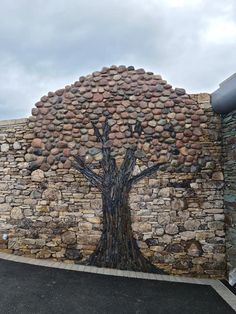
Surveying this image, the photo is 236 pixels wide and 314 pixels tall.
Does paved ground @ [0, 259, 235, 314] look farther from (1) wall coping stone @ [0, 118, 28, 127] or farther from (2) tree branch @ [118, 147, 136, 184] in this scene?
(1) wall coping stone @ [0, 118, 28, 127]

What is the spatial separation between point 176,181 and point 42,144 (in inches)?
116

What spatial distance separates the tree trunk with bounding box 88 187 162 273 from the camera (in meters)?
5.30

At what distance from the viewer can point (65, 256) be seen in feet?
18.2

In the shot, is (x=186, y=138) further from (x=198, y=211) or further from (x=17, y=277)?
(x=17, y=277)

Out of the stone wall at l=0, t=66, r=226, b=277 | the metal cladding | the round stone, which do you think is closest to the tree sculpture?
the stone wall at l=0, t=66, r=226, b=277

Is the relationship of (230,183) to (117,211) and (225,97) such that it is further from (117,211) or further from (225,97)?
(117,211)

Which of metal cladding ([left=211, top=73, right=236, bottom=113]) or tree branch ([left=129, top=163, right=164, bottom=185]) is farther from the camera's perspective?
tree branch ([left=129, top=163, right=164, bottom=185])

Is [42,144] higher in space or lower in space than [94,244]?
higher

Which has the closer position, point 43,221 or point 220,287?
point 220,287

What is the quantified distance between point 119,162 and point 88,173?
0.69 metres

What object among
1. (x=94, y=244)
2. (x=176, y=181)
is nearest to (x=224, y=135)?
(x=176, y=181)

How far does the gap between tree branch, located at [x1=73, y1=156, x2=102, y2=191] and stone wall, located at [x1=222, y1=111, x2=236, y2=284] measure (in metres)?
2.51

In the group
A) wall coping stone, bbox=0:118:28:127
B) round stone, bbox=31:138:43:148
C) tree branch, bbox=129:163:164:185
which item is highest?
wall coping stone, bbox=0:118:28:127

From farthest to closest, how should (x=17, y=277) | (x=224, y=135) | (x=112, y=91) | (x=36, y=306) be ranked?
(x=112, y=91) < (x=224, y=135) < (x=17, y=277) < (x=36, y=306)
